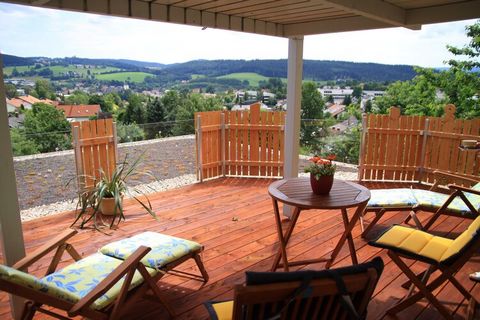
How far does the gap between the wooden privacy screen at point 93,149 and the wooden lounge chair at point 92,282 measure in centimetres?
235

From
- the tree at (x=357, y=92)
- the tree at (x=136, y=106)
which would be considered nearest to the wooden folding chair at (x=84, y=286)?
the tree at (x=136, y=106)

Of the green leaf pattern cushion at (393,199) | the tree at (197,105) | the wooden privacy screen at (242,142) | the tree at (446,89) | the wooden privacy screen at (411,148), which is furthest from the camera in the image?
the tree at (446,89)

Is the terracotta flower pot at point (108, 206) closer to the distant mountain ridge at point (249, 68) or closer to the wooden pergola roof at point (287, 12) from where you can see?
the wooden pergola roof at point (287, 12)

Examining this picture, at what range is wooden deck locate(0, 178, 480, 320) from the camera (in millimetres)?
2691

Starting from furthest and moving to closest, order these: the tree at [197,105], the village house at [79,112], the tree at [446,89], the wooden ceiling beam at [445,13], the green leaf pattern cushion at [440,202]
A: 1. the tree at [446,89]
2. the tree at [197,105]
3. the village house at [79,112]
4. the green leaf pattern cushion at [440,202]
5. the wooden ceiling beam at [445,13]

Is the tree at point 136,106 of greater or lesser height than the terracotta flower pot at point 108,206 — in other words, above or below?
above

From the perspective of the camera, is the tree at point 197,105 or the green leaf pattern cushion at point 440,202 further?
the tree at point 197,105

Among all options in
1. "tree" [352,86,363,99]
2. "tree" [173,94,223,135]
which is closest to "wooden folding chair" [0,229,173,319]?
"tree" [173,94,223,135]

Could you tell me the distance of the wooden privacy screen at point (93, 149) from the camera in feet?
15.1

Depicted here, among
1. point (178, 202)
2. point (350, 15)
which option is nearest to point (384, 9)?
point (350, 15)

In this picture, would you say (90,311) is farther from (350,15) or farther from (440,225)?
(440,225)

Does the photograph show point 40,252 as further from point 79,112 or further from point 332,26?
point 79,112

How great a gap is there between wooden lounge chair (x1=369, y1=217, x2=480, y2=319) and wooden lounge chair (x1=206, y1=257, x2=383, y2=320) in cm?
113

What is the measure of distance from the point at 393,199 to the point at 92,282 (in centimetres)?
314
